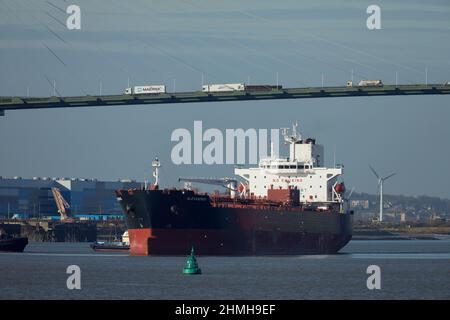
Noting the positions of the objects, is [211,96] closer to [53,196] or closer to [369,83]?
[369,83]

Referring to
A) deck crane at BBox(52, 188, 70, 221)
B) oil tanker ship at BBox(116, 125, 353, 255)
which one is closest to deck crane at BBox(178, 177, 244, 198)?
oil tanker ship at BBox(116, 125, 353, 255)

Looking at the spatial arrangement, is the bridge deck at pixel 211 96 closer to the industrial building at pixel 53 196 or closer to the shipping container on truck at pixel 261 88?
the shipping container on truck at pixel 261 88

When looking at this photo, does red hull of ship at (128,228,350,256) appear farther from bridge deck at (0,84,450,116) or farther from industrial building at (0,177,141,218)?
industrial building at (0,177,141,218)

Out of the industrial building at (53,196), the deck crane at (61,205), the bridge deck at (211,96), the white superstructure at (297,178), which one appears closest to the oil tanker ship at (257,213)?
the white superstructure at (297,178)
